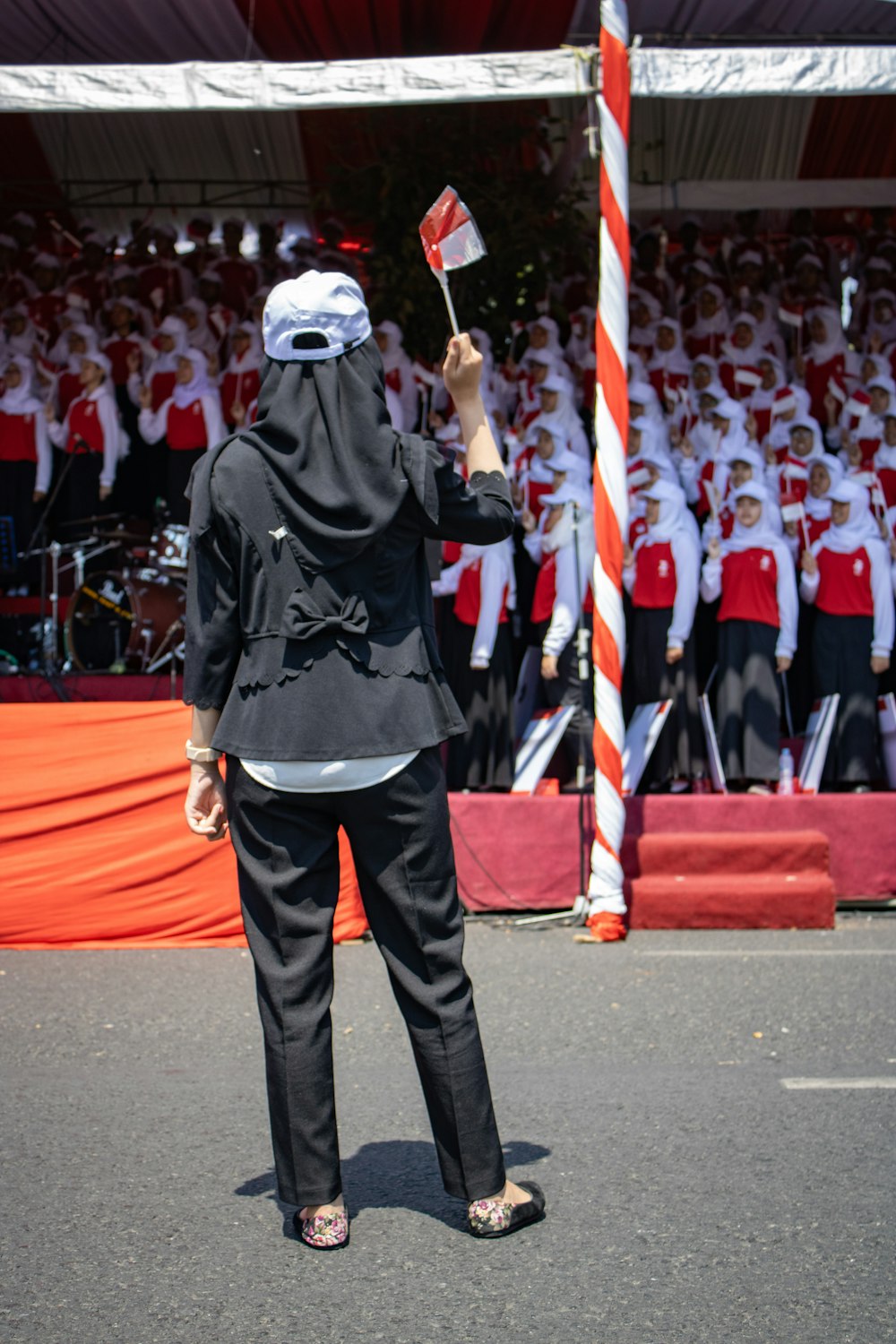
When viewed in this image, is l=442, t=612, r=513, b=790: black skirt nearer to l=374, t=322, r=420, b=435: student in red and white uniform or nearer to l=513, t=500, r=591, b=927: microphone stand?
l=513, t=500, r=591, b=927: microphone stand

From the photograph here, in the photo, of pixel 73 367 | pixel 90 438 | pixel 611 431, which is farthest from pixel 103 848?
pixel 73 367

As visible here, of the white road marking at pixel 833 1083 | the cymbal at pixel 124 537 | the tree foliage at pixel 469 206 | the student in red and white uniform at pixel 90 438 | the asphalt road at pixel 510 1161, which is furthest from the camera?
the student in red and white uniform at pixel 90 438

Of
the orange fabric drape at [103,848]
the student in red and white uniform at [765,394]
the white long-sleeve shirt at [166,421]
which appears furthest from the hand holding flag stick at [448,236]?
the white long-sleeve shirt at [166,421]

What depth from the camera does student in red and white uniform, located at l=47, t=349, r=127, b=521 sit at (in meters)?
11.6

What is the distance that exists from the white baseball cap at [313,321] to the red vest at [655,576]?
627 cm

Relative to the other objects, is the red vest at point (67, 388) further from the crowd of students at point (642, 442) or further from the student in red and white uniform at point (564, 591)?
the student in red and white uniform at point (564, 591)

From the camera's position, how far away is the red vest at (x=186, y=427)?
460 inches

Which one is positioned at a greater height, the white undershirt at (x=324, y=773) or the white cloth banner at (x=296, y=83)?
the white cloth banner at (x=296, y=83)

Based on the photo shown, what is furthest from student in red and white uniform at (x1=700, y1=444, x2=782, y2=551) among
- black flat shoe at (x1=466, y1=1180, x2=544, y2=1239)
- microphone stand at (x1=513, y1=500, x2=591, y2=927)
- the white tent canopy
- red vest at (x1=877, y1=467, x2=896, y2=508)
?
black flat shoe at (x1=466, y1=1180, x2=544, y2=1239)

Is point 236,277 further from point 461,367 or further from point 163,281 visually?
point 461,367

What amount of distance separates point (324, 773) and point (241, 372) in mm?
9320

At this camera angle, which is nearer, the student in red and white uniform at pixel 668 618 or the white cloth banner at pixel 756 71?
the white cloth banner at pixel 756 71

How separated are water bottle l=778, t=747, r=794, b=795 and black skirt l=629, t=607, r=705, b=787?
23.1 inches

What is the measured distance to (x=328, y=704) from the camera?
307 cm
